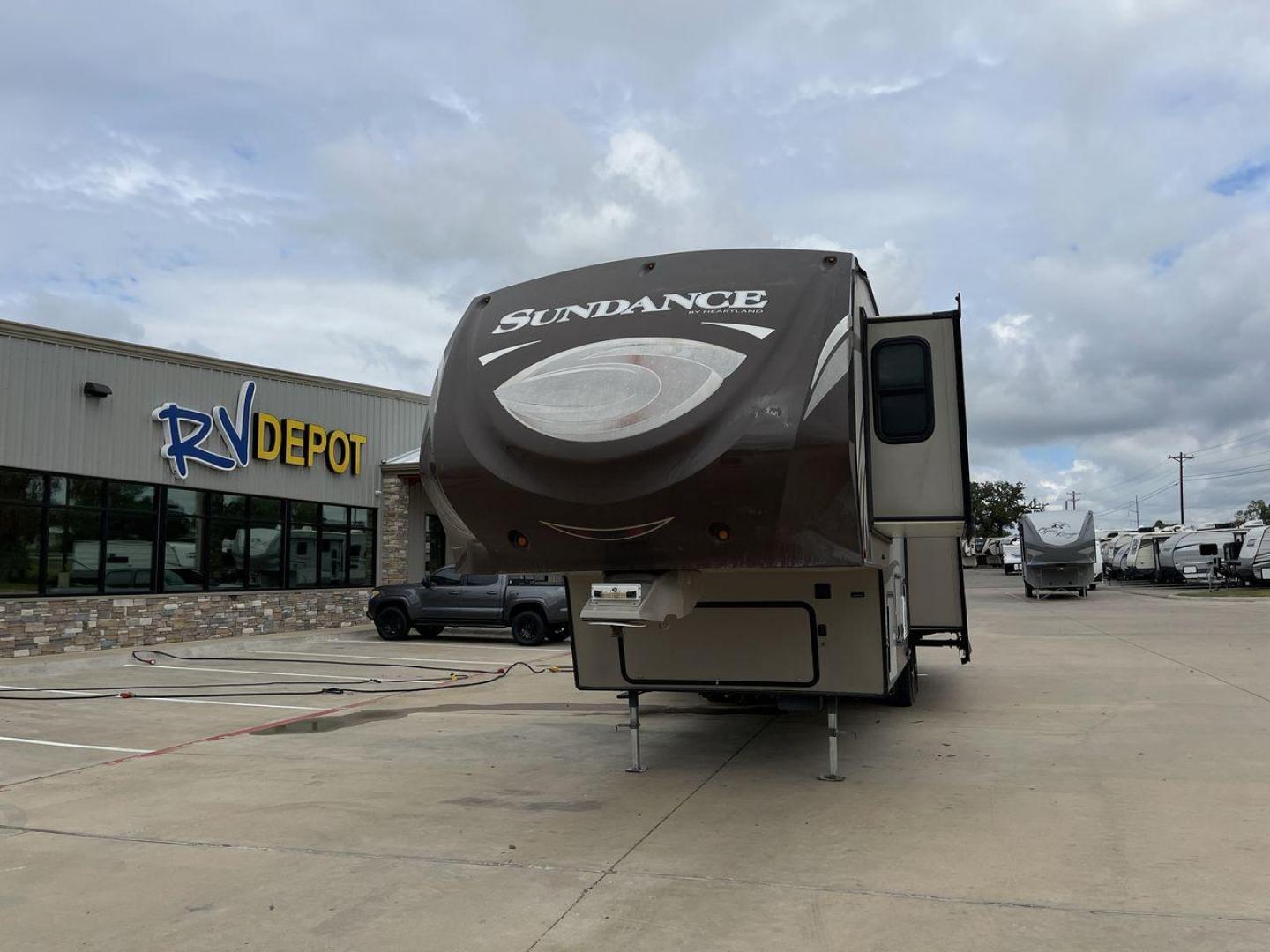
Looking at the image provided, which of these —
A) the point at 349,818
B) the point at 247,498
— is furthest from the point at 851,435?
the point at 247,498

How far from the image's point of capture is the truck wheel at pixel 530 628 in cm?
1798

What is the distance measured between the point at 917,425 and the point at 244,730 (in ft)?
22.7

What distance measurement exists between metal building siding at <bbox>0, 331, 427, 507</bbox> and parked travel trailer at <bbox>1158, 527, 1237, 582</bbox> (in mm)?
31677

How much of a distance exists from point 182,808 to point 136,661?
33.4ft

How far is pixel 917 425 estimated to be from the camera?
5992 millimetres

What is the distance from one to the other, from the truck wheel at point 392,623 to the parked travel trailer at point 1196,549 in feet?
99.3

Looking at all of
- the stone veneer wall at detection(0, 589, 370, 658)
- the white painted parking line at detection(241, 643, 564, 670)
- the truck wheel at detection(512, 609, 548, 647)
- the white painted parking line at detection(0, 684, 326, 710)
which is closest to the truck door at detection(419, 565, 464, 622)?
the truck wheel at detection(512, 609, 548, 647)

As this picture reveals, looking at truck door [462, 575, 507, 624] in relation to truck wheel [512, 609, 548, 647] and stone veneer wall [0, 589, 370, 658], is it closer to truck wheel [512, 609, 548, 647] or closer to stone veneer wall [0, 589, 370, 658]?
truck wheel [512, 609, 548, 647]

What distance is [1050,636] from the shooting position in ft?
60.6

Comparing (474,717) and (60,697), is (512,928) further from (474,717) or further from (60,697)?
(60,697)

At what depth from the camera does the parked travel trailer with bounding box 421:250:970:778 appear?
17.3ft

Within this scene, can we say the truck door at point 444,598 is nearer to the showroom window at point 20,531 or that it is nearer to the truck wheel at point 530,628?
the truck wheel at point 530,628

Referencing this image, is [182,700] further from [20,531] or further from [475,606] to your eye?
[475,606]

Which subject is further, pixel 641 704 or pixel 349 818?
pixel 641 704
